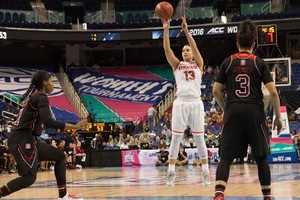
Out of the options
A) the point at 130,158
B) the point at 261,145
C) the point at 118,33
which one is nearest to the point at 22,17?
the point at 118,33

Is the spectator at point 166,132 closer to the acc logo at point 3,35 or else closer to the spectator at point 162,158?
the spectator at point 162,158

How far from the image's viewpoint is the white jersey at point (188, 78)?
9.13 m

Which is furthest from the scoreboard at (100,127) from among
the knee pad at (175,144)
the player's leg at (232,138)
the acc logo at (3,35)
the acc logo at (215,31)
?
the player's leg at (232,138)

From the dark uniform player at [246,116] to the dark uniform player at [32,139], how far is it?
1841 mm

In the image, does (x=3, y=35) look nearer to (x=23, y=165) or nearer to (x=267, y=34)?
(x=267, y=34)

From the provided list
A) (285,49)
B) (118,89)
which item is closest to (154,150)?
(118,89)

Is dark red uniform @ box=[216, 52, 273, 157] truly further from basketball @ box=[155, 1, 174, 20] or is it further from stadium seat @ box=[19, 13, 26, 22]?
stadium seat @ box=[19, 13, 26, 22]

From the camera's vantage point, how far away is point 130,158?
2456 centimetres

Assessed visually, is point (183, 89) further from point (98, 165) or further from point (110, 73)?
point (110, 73)

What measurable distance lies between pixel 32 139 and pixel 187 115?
289 cm

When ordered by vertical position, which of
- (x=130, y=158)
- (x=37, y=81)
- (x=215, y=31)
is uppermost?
(x=215, y=31)

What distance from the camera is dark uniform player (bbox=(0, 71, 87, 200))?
6.99 meters

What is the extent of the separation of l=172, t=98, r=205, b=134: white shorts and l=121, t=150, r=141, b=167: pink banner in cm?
1528

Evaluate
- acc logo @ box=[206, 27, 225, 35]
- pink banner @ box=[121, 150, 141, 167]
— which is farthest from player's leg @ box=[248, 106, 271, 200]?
acc logo @ box=[206, 27, 225, 35]
